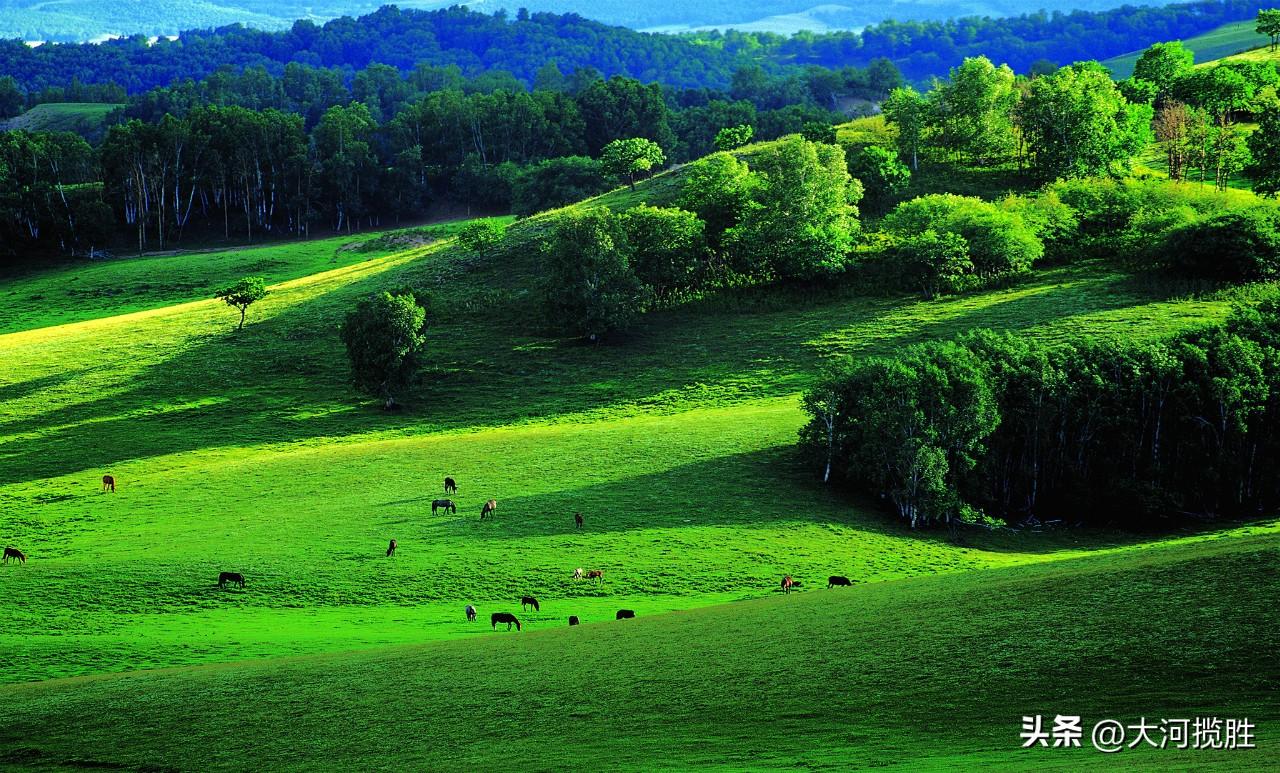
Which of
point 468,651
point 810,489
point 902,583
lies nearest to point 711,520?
point 810,489

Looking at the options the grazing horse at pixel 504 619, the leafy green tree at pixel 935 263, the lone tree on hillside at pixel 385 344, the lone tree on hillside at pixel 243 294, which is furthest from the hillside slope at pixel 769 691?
the lone tree on hillside at pixel 243 294

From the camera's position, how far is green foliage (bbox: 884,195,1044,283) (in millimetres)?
100312

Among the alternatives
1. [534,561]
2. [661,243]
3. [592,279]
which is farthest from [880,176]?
[534,561]

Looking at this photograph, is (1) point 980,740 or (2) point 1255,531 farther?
(2) point 1255,531

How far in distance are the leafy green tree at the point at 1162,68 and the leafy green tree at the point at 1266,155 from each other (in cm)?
2813

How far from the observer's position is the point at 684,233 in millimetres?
104812

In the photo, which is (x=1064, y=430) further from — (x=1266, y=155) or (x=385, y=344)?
(x=1266, y=155)

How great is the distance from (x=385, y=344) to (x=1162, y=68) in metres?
101

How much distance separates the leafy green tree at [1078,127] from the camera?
11531cm

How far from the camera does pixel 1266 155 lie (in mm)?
106000

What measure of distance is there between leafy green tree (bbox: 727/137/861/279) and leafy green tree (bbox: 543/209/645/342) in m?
12.7

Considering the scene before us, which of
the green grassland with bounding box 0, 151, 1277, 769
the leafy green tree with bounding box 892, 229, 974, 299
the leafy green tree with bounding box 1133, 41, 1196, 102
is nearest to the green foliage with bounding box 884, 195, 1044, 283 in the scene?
the leafy green tree with bounding box 892, 229, 974, 299

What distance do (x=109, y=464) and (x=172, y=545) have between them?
21.4 metres

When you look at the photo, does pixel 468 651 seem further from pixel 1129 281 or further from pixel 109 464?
pixel 1129 281
